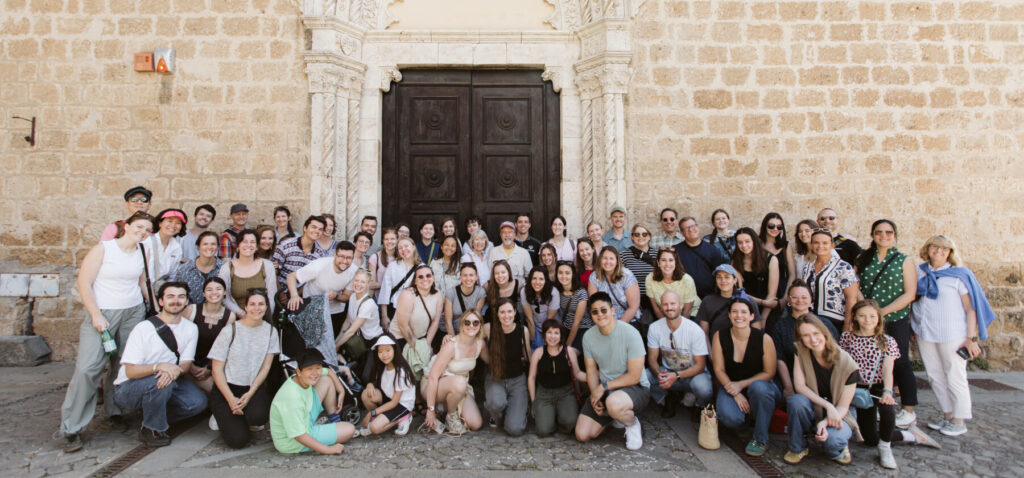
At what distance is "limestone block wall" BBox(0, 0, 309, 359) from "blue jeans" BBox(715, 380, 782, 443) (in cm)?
506

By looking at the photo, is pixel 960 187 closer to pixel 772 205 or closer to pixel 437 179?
pixel 772 205

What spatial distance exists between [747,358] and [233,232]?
510cm

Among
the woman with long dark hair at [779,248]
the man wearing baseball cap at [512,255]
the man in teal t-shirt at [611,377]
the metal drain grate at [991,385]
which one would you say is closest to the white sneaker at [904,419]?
the woman with long dark hair at [779,248]

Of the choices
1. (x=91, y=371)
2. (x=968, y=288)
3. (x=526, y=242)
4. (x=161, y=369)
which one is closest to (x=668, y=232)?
(x=526, y=242)

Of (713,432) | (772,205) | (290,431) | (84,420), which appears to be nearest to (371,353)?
(290,431)

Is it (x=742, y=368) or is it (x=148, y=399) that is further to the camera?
(x=742, y=368)

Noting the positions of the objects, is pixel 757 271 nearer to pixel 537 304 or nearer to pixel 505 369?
pixel 537 304

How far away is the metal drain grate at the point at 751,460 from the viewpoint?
347cm

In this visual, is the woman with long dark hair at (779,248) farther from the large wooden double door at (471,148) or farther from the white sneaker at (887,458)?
the large wooden double door at (471,148)

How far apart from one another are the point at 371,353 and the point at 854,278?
13.2ft

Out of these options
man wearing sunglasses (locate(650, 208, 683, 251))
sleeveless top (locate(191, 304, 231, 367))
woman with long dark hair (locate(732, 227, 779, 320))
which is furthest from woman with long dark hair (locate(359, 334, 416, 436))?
woman with long dark hair (locate(732, 227, 779, 320))

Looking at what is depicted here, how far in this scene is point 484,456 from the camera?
12.2ft

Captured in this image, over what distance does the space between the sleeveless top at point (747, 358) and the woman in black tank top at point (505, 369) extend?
1.57 metres

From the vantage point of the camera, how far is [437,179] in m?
6.84
